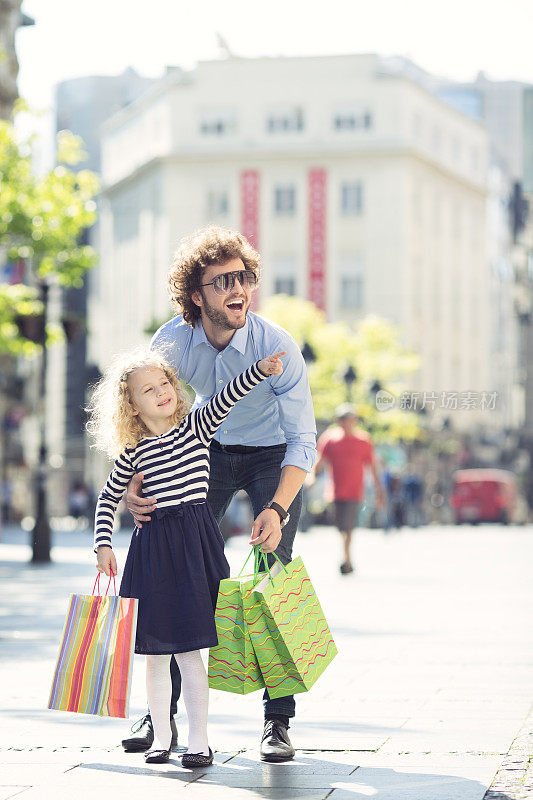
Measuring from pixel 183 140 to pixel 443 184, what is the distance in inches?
516

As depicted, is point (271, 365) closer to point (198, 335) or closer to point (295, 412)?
point (295, 412)

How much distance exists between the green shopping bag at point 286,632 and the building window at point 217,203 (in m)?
69.9

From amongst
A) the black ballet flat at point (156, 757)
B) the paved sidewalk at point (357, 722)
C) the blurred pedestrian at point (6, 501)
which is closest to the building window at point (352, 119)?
the blurred pedestrian at point (6, 501)

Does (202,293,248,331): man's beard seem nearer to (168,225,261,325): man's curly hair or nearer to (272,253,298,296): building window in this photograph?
(168,225,261,325): man's curly hair

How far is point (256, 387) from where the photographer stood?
20.1 ft

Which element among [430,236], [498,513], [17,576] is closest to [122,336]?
[430,236]

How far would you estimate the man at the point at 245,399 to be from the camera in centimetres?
596

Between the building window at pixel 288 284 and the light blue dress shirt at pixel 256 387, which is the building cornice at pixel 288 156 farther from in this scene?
the light blue dress shirt at pixel 256 387

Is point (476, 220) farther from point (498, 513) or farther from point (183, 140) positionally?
point (498, 513)

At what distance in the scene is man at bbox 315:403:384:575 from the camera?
1688 cm

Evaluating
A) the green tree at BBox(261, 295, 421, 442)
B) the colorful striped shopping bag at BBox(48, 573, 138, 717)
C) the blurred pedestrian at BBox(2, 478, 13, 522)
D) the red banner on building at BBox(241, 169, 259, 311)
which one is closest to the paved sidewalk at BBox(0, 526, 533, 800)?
the colorful striped shopping bag at BBox(48, 573, 138, 717)

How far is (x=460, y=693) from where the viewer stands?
7676 mm

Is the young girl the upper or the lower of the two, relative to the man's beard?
Answer: lower

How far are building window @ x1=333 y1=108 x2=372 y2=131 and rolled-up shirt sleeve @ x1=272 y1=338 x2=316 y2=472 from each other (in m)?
69.7
